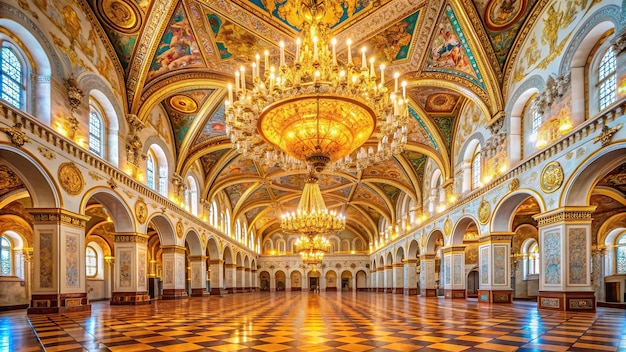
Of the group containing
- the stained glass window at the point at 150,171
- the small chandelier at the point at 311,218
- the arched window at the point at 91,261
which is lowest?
the arched window at the point at 91,261

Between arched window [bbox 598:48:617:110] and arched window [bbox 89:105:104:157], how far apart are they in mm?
14932

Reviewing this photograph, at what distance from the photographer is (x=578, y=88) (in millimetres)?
10180

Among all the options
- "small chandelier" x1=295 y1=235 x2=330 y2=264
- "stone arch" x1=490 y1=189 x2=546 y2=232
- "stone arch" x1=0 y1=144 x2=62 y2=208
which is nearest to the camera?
"stone arch" x1=0 y1=144 x2=62 y2=208

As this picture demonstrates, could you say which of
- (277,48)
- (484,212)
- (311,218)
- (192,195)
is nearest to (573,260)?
(484,212)

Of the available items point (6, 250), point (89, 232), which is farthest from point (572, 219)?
point (89, 232)

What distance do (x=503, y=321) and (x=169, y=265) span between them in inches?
607

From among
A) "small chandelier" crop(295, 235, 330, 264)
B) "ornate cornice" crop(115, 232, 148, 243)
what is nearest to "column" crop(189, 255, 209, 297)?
"small chandelier" crop(295, 235, 330, 264)

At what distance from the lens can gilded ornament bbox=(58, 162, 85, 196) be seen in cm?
1021

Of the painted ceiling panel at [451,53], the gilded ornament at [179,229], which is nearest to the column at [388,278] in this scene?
the gilded ornament at [179,229]

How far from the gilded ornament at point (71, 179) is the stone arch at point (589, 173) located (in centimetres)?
1369

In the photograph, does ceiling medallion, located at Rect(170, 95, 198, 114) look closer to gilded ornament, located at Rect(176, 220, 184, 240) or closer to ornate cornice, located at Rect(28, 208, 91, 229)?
gilded ornament, located at Rect(176, 220, 184, 240)

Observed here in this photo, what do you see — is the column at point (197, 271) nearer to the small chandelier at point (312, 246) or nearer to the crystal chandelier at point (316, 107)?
the small chandelier at point (312, 246)

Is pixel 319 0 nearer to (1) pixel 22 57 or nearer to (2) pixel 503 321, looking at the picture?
(1) pixel 22 57

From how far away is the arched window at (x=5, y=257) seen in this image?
16938 mm
